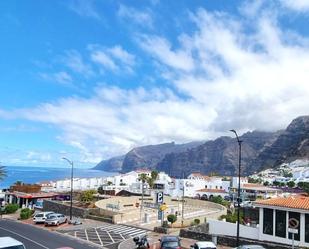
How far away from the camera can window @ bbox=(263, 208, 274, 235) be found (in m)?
34.2

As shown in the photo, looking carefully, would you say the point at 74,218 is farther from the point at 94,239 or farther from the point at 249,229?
the point at 249,229

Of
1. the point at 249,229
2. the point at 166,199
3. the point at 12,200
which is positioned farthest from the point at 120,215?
the point at 166,199

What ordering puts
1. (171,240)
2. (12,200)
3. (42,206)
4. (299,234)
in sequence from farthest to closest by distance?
(12,200), (42,206), (299,234), (171,240)

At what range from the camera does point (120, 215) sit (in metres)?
50.6

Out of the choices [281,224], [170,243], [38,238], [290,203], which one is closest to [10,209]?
[38,238]

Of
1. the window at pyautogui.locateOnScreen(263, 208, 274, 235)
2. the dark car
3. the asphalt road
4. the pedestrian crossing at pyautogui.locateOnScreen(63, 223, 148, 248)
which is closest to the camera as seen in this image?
the dark car

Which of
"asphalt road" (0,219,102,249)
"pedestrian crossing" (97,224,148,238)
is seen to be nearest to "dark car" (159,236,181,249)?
"asphalt road" (0,219,102,249)

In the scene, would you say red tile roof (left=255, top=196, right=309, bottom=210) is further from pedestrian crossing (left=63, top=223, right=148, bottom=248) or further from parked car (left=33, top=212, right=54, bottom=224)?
parked car (left=33, top=212, right=54, bottom=224)

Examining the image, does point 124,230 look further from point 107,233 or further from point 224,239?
point 224,239

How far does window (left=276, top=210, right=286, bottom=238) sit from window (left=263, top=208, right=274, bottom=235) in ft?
1.87

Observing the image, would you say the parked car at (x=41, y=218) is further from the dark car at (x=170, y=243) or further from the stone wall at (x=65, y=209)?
the dark car at (x=170, y=243)

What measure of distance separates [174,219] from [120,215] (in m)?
7.17

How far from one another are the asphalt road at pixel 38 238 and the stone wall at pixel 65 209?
9.30 metres

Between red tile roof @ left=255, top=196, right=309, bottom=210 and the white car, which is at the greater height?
red tile roof @ left=255, top=196, right=309, bottom=210
